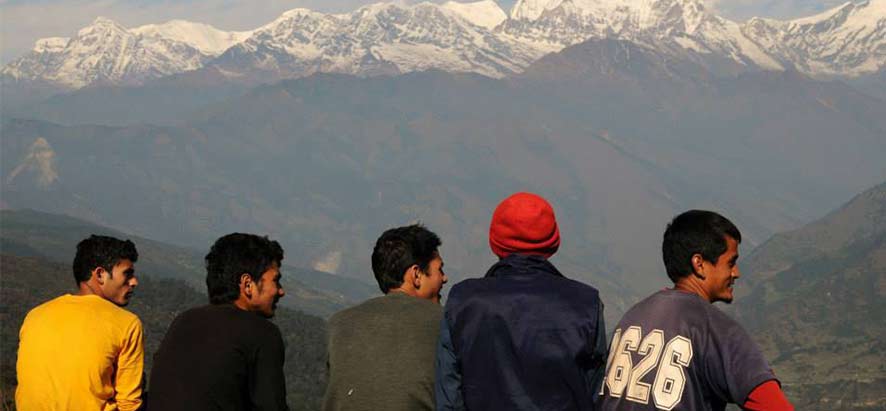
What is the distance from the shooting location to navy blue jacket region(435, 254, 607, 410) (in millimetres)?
8680

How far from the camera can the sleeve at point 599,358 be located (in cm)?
888

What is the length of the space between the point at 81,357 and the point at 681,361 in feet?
18.2

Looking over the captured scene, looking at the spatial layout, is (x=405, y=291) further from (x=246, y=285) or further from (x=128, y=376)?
(x=128, y=376)

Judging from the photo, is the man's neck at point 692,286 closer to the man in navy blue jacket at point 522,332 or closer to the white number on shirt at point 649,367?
the white number on shirt at point 649,367

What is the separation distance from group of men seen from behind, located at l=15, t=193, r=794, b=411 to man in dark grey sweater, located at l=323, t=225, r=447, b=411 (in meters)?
0.01

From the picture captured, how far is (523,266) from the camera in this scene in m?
9.12

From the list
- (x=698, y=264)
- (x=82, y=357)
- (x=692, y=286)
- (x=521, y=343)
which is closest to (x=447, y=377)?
(x=521, y=343)

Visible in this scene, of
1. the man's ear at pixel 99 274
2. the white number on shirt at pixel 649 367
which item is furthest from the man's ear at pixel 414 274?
the man's ear at pixel 99 274

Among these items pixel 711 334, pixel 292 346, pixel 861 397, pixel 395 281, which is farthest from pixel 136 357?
pixel 861 397

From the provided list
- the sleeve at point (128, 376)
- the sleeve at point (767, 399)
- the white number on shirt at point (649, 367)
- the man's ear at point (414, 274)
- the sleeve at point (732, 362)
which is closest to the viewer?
the sleeve at point (767, 399)

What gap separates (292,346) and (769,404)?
445ft

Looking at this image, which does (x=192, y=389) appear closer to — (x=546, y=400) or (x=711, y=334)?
(x=546, y=400)

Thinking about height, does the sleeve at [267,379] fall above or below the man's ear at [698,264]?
below

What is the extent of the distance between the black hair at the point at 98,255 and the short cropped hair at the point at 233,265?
1.24 metres
